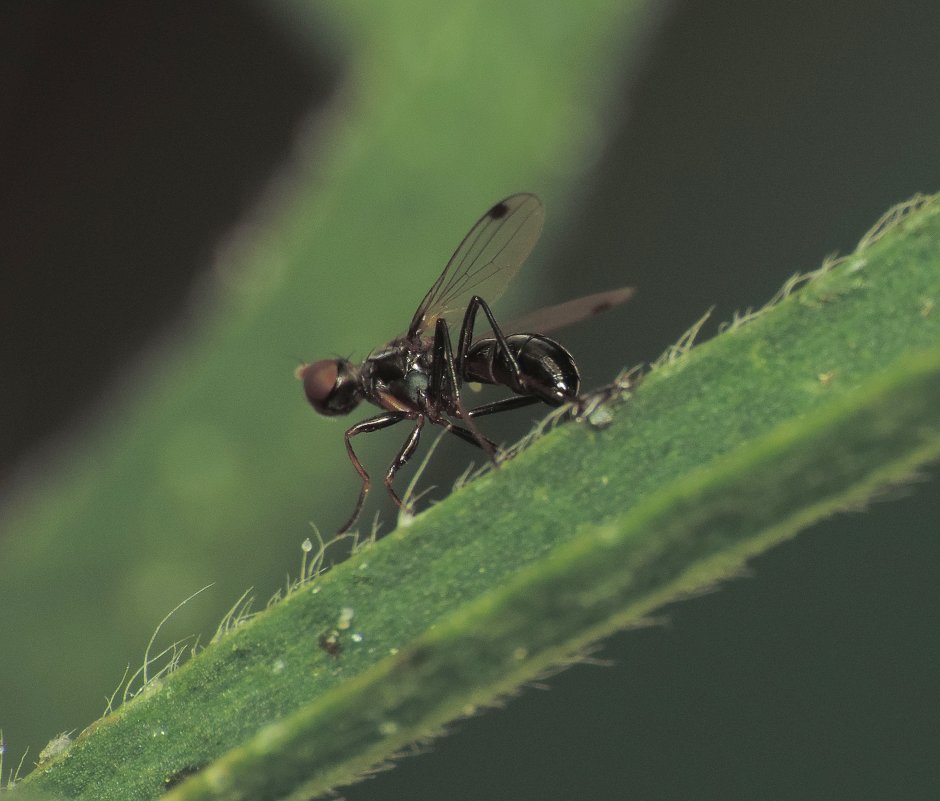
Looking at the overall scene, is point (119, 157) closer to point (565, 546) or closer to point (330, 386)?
point (330, 386)

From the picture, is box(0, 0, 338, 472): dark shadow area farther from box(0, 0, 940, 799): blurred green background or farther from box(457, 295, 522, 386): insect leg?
box(457, 295, 522, 386): insect leg

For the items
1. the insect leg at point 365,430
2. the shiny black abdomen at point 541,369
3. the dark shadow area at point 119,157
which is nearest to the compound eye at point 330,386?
the insect leg at point 365,430

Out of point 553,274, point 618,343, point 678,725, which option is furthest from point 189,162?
point 678,725

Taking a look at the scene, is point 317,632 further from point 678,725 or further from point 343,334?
point 343,334

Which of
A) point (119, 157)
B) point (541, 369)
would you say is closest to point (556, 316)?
point (541, 369)

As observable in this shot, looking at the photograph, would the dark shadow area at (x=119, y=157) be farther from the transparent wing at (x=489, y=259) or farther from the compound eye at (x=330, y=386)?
the transparent wing at (x=489, y=259)

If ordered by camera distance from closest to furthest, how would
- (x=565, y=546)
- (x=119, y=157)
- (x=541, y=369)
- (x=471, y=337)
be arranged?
(x=565, y=546) < (x=541, y=369) < (x=471, y=337) < (x=119, y=157)
